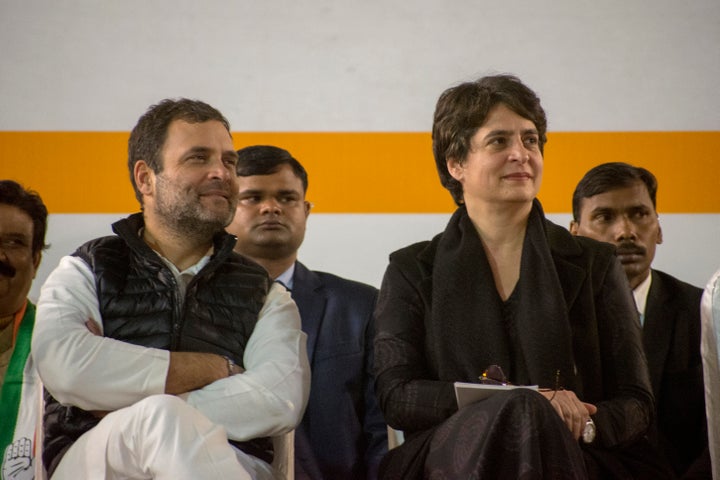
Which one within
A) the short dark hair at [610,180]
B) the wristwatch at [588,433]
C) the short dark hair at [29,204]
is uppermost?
the short dark hair at [610,180]

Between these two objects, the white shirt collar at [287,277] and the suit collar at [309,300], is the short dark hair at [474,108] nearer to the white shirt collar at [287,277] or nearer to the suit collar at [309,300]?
the suit collar at [309,300]

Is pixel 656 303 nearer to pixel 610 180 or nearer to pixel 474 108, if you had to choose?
pixel 610 180

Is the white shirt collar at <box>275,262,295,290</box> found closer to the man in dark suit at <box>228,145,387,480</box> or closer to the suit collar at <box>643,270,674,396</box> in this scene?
the man in dark suit at <box>228,145,387,480</box>

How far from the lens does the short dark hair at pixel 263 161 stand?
12.5ft

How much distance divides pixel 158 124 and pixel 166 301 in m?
0.55

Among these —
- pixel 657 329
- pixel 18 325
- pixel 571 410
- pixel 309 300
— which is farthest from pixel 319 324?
pixel 571 410

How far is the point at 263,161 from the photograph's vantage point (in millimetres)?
3826

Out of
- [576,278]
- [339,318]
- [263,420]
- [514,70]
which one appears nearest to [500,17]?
[514,70]

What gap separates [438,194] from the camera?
4.23 m

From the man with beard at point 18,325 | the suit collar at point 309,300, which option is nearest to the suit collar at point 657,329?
the suit collar at point 309,300

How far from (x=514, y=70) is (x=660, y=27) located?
0.60m

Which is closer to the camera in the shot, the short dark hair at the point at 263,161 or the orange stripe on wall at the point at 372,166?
the short dark hair at the point at 263,161

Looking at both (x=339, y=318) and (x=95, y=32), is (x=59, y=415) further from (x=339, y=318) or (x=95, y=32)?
(x=95, y=32)

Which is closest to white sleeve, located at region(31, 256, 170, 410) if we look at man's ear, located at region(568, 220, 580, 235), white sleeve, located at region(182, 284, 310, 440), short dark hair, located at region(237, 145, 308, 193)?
white sleeve, located at region(182, 284, 310, 440)
